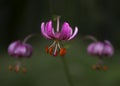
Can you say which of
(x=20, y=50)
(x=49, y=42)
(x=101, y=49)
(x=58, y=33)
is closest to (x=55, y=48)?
(x=58, y=33)

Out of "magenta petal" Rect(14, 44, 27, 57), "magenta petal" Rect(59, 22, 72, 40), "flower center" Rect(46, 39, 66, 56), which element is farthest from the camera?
"magenta petal" Rect(14, 44, 27, 57)

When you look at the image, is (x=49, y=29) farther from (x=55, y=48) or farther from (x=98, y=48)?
(x=98, y=48)

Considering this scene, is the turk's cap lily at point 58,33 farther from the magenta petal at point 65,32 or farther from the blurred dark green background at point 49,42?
the blurred dark green background at point 49,42

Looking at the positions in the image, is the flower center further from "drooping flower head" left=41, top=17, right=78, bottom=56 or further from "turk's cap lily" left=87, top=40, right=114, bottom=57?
"turk's cap lily" left=87, top=40, right=114, bottom=57

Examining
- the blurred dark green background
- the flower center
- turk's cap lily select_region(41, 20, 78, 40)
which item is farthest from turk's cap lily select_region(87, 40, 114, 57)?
the blurred dark green background

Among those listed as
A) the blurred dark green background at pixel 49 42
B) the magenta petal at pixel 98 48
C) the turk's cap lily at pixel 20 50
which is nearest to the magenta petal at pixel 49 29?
the turk's cap lily at pixel 20 50

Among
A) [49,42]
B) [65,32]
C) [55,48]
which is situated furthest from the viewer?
[49,42]

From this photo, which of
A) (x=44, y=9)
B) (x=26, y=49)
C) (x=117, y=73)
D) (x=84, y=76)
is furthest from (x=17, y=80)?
(x=44, y=9)

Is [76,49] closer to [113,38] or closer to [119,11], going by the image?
[113,38]
